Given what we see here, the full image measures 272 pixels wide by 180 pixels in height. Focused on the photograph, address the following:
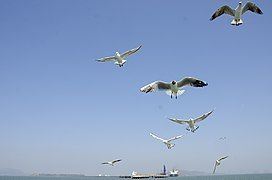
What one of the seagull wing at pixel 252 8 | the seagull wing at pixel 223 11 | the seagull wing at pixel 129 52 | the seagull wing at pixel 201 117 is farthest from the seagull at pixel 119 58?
the seagull wing at pixel 252 8

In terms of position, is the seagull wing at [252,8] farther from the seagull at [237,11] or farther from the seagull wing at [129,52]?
the seagull wing at [129,52]

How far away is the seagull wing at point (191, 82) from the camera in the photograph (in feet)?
59.9

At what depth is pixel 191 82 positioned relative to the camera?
19156 millimetres

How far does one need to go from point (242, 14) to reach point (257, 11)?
4.28 ft

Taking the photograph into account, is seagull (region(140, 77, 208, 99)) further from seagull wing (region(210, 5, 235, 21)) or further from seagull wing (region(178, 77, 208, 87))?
seagull wing (region(210, 5, 235, 21))

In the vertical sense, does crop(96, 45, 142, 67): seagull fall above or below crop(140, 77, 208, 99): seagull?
above

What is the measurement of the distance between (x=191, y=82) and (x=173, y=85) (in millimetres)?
1418

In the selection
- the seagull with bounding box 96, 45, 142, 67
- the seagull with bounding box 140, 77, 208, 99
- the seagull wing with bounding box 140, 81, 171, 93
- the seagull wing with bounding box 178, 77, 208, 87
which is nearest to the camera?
the seagull wing with bounding box 140, 81, 171, 93

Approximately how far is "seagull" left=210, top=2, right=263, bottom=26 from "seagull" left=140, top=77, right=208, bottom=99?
5.15 m

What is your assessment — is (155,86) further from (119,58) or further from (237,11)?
(119,58)

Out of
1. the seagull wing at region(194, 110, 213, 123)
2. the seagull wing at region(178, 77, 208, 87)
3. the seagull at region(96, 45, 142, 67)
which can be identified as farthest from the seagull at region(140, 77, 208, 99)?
the seagull at region(96, 45, 142, 67)

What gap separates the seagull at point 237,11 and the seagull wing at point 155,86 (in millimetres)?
5702

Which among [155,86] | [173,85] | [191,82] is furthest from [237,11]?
[155,86]

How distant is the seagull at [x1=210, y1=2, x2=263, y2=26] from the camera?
23234 millimetres
